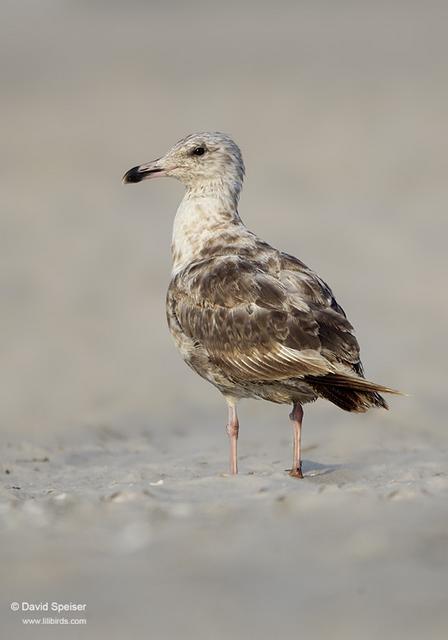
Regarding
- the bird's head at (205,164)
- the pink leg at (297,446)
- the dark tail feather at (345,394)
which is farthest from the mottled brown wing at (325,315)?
the bird's head at (205,164)

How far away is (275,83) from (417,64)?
455 centimetres

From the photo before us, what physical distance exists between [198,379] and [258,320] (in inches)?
230

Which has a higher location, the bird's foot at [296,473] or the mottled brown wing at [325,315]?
the mottled brown wing at [325,315]

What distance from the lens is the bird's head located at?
997cm

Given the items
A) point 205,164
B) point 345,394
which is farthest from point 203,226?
point 345,394

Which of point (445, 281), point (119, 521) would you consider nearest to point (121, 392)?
point (445, 281)

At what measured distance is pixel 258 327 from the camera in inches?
326

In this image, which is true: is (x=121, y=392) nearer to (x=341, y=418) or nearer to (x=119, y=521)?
(x=341, y=418)

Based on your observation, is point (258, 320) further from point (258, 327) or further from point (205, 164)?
point (205, 164)

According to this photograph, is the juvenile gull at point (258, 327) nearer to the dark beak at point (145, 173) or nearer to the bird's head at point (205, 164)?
the bird's head at point (205, 164)

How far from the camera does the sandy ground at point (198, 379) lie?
5594 millimetres

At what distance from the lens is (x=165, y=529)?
641cm

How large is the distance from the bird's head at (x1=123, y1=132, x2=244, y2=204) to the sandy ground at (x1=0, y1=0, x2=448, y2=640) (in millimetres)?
2229

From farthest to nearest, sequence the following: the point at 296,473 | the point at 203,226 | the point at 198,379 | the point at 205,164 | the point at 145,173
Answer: the point at 198,379 → the point at 145,173 → the point at 205,164 → the point at 203,226 → the point at 296,473
